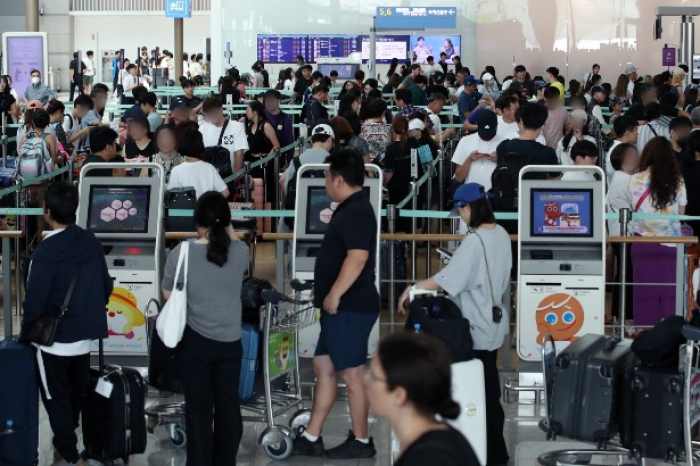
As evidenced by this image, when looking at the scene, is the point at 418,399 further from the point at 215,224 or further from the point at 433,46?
the point at 433,46

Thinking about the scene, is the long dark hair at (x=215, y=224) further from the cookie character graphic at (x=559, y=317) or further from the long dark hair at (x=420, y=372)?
the long dark hair at (x=420, y=372)

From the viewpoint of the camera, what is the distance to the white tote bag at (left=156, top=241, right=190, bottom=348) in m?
5.45

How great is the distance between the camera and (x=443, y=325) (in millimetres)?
5602

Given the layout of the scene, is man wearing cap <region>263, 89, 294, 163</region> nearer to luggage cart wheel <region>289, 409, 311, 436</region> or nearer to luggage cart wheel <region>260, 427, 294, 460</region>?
luggage cart wheel <region>289, 409, 311, 436</region>

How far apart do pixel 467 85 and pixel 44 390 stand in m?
12.0

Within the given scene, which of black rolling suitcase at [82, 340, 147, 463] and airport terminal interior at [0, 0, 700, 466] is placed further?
black rolling suitcase at [82, 340, 147, 463]

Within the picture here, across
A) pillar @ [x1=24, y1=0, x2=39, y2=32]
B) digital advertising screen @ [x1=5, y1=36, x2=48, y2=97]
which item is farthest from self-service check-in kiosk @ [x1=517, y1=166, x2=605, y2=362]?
pillar @ [x1=24, y1=0, x2=39, y2=32]

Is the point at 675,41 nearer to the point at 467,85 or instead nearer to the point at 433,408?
the point at 467,85

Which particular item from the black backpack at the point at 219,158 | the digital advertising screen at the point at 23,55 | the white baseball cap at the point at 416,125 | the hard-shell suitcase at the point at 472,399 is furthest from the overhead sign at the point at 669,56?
the hard-shell suitcase at the point at 472,399

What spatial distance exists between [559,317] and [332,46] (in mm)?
21808

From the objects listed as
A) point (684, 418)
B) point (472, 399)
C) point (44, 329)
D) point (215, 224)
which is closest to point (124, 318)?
point (44, 329)

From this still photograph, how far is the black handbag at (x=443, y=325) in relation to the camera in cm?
558

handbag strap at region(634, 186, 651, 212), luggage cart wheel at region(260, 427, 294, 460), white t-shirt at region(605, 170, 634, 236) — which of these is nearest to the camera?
luggage cart wheel at region(260, 427, 294, 460)

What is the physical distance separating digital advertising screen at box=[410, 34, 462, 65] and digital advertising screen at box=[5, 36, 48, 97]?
827 cm
